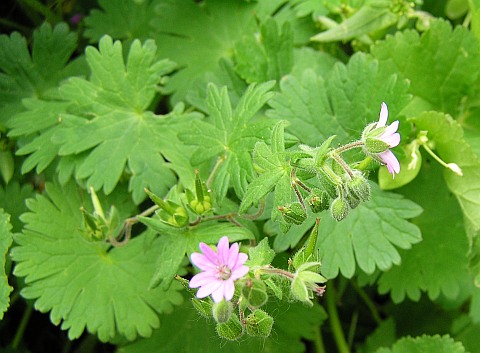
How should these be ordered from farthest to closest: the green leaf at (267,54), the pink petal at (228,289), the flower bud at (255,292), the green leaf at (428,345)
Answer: the green leaf at (267,54) → the green leaf at (428,345) → the flower bud at (255,292) → the pink petal at (228,289)

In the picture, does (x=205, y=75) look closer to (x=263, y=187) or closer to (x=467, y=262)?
(x=263, y=187)

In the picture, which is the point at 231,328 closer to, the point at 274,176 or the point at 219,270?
the point at 219,270

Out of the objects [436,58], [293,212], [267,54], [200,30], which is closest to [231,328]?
[293,212]

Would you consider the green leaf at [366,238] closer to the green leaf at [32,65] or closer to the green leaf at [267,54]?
the green leaf at [267,54]

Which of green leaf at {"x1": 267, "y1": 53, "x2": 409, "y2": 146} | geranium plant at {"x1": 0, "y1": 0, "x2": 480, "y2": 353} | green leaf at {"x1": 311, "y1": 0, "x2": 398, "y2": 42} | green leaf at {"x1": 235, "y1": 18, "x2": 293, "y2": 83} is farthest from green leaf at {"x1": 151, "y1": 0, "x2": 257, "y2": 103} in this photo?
green leaf at {"x1": 267, "y1": 53, "x2": 409, "y2": 146}

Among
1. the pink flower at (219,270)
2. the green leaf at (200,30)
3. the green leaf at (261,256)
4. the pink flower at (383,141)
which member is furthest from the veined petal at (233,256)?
the green leaf at (200,30)

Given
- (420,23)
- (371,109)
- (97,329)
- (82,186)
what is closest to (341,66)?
(371,109)

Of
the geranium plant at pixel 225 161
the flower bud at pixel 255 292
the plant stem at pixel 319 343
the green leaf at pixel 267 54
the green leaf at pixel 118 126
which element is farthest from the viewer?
the plant stem at pixel 319 343
